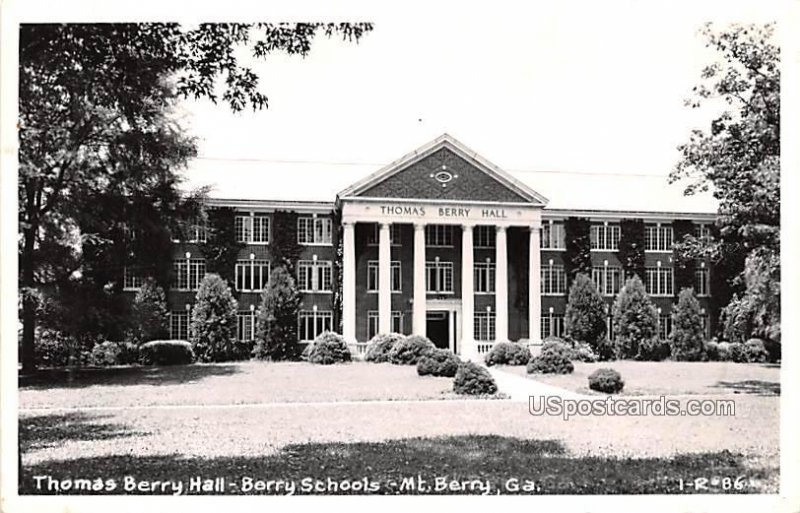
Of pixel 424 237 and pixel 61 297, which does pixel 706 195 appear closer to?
pixel 424 237

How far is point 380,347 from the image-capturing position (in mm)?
21516

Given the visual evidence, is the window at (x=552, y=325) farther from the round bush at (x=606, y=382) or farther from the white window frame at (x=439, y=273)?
the round bush at (x=606, y=382)

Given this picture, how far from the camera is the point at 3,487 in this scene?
10.0 m

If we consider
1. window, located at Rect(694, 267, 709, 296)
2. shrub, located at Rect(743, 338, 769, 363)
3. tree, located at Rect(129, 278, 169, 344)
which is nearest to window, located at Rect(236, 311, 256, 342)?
tree, located at Rect(129, 278, 169, 344)

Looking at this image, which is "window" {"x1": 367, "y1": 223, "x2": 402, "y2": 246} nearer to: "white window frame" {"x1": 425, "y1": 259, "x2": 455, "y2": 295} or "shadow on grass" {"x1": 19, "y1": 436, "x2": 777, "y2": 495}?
"white window frame" {"x1": 425, "y1": 259, "x2": 455, "y2": 295}

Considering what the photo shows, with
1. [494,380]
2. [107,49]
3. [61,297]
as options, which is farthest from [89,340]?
[494,380]

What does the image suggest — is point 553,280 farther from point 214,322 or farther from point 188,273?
point 188,273

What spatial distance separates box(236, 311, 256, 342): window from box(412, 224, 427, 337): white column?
544 cm

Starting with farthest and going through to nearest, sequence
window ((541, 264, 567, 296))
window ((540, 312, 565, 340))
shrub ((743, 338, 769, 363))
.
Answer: window ((541, 264, 567, 296)) → window ((540, 312, 565, 340)) → shrub ((743, 338, 769, 363))

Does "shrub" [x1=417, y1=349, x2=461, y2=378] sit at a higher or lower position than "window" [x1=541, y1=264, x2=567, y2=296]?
lower

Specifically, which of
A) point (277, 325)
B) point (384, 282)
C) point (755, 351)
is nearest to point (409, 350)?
point (384, 282)

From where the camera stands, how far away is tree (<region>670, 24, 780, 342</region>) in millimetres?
11609

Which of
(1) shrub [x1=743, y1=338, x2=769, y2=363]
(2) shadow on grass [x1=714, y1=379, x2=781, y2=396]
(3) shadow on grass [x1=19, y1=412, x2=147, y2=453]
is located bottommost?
(3) shadow on grass [x1=19, y1=412, x2=147, y2=453]

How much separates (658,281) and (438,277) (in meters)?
6.84
